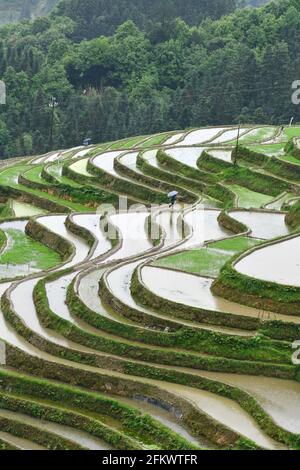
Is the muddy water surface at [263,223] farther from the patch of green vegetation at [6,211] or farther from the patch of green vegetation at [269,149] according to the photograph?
the patch of green vegetation at [6,211]

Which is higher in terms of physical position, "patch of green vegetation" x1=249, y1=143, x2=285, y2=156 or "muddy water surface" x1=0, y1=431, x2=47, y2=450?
"patch of green vegetation" x1=249, y1=143, x2=285, y2=156

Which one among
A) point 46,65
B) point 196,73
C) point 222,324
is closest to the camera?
point 222,324

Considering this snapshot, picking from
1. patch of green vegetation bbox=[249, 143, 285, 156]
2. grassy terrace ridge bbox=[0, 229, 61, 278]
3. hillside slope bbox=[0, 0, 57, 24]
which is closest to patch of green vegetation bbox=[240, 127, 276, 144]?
patch of green vegetation bbox=[249, 143, 285, 156]

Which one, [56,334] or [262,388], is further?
[56,334]

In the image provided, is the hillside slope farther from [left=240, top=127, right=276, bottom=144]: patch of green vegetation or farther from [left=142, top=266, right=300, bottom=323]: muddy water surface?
[left=142, top=266, right=300, bottom=323]: muddy water surface

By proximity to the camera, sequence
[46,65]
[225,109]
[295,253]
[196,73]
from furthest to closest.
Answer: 1. [46,65]
2. [196,73]
3. [225,109]
4. [295,253]

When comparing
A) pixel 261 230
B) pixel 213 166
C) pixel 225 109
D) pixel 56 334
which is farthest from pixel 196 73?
pixel 56 334
